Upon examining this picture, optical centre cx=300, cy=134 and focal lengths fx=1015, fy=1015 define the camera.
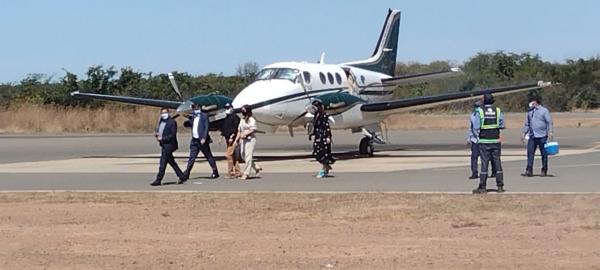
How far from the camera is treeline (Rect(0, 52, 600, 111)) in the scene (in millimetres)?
69312

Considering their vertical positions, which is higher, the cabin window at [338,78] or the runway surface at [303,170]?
the cabin window at [338,78]

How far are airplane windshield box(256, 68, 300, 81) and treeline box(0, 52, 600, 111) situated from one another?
15.1m

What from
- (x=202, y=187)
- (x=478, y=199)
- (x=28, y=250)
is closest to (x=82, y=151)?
(x=202, y=187)

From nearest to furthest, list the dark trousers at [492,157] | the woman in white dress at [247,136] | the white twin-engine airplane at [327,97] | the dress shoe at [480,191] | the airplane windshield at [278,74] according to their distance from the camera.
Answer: the dress shoe at [480,191]
the dark trousers at [492,157]
the woman in white dress at [247,136]
the white twin-engine airplane at [327,97]
the airplane windshield at [278,74]

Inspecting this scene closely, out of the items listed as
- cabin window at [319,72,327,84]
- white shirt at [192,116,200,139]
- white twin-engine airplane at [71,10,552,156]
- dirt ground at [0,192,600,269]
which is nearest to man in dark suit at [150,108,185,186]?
white shirt at [192,116,200,139]

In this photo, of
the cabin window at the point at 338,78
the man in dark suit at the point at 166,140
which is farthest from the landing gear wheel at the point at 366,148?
the man in dark suit at the point at 166,140

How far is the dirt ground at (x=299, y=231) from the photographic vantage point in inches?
410

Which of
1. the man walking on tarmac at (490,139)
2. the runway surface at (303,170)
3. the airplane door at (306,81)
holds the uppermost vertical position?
the airplane door at (306,81)

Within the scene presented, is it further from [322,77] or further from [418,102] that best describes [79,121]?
[418,102]

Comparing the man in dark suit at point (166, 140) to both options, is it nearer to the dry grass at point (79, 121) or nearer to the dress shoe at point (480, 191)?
the dress shoe at point (480, 191)

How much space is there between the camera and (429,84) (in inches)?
→ 3661

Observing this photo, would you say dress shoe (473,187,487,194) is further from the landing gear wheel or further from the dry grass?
the dry grass

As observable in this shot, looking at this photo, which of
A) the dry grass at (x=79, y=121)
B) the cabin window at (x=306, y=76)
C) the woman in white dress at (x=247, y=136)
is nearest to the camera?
the woman in white dress at (x=247, y=136)

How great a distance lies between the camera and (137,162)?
2875 centimetres
